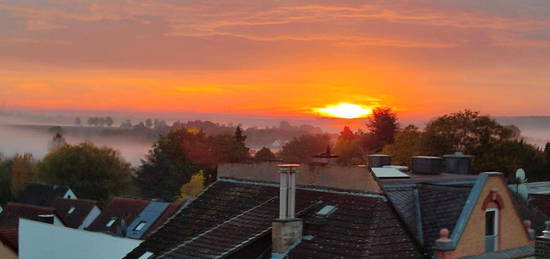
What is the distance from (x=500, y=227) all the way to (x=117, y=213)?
41.0 meters

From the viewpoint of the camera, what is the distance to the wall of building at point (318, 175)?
22703 mm

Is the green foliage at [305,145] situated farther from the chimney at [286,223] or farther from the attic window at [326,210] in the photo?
the chimney at [286,223]

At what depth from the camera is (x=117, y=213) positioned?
57.7 metres

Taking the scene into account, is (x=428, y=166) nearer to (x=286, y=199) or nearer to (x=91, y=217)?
(x=286, y=199)

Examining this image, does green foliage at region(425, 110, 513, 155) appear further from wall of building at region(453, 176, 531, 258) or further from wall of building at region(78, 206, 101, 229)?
wall of building at region(453, 176, 531, 258)

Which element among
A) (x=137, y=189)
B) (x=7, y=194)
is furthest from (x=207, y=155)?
(x=7, y=194)

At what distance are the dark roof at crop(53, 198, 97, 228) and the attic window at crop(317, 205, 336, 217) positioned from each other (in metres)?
44.7

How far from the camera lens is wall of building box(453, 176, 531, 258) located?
69.2 ft

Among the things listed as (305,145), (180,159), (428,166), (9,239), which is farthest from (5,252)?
(305,145)

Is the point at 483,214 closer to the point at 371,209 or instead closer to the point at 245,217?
the point at 371,209

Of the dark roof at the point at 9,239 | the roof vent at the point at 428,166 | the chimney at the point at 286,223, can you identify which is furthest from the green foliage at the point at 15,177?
the chimney at the point at 286,223

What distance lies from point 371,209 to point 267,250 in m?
3.52

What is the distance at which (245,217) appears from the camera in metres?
23.8

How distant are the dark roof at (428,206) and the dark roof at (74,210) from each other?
1815 inches
